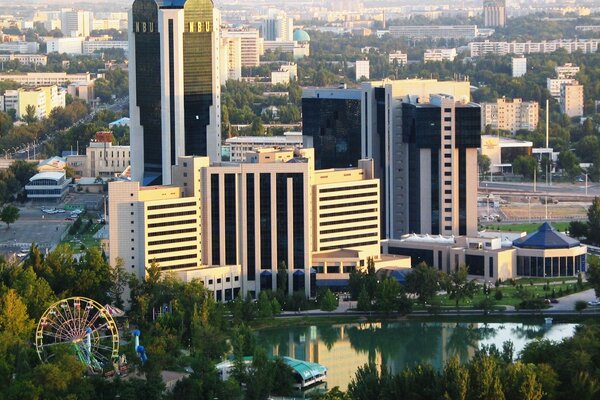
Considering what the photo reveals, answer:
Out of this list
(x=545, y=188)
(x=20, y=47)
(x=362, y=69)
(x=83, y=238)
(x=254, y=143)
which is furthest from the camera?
(x=20, y=47)

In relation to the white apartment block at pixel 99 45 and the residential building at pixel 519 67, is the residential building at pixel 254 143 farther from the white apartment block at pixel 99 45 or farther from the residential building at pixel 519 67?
the white apartment block at pixel 99 45

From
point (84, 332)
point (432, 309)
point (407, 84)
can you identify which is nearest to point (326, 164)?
point (407, 84)

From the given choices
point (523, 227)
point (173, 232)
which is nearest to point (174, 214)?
point (173, 232)

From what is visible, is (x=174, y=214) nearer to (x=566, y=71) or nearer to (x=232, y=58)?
(x=566, y=71)

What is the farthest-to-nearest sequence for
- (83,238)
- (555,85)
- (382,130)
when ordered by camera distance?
(555,85) < (83,238) < (382,130)

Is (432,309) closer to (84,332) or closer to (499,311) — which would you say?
(499,311)

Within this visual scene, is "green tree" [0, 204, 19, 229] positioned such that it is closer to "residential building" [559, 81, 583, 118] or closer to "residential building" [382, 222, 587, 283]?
"residential building" [382, 222, 587, 283]

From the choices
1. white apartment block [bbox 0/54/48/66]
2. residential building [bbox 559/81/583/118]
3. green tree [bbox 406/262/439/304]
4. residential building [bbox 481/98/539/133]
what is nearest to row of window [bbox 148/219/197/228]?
green tree [bbox 406/262/439/304]

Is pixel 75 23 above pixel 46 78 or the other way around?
above
